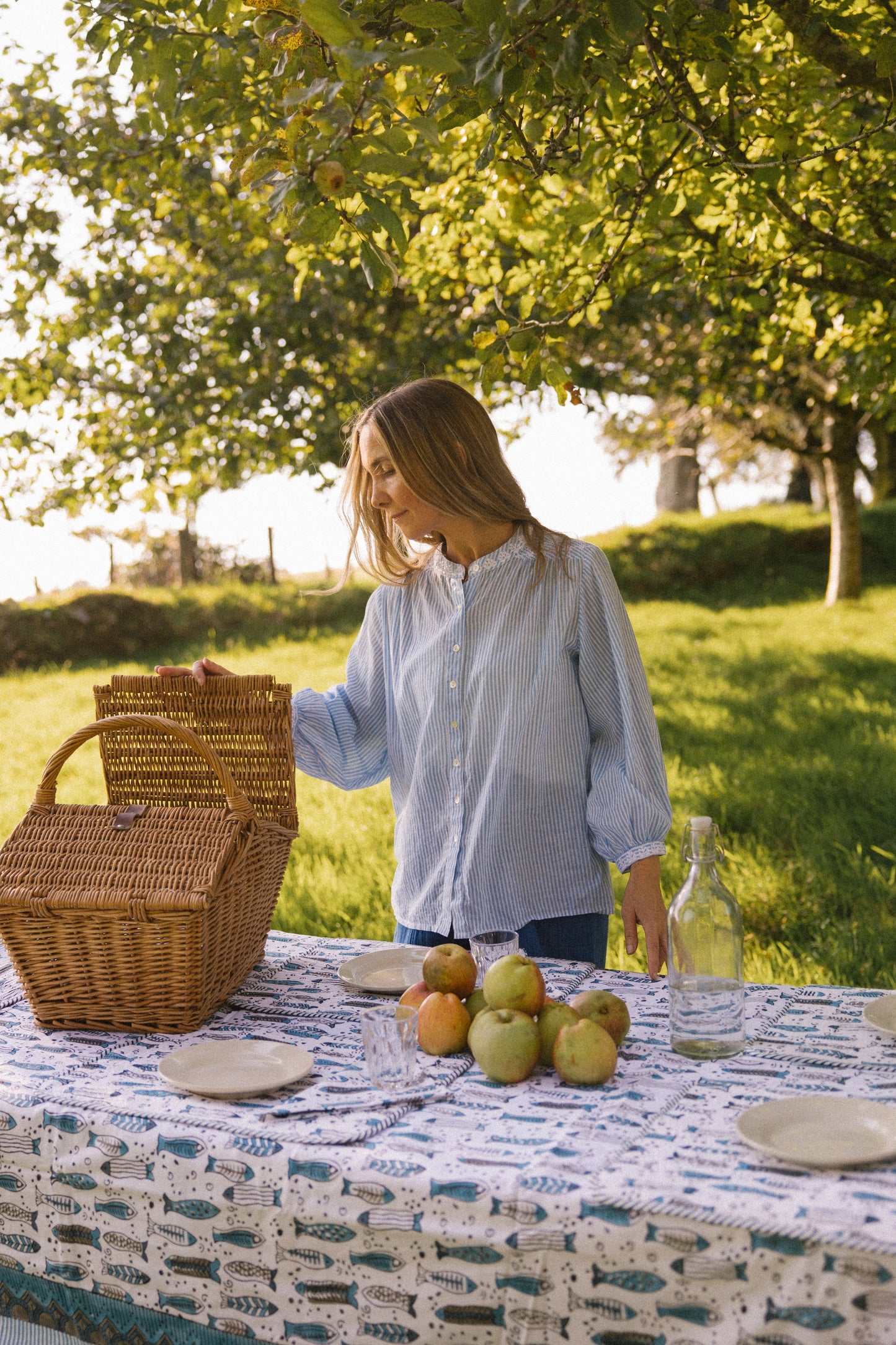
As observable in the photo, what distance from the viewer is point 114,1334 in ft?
5.01

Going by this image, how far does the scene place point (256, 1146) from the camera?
56.3 inches

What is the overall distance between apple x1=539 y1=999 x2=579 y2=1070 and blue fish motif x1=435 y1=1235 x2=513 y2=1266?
14.8 inches

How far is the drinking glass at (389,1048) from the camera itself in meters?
1.60

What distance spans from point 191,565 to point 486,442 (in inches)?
484

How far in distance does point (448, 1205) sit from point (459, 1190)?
0.07 feet

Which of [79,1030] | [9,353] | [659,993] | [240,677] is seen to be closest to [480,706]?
[240,677]

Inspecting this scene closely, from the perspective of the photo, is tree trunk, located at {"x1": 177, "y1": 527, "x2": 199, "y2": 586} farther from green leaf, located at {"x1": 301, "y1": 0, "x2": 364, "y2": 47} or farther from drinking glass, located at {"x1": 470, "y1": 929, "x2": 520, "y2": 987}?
green leaf, located at {"x1": 301, "y1": 0, "x2": 364, "y2": 47}

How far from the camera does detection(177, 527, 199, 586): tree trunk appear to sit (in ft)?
45.7

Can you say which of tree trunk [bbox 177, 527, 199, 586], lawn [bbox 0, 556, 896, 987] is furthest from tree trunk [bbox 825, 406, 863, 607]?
tree trunk [bbox 177, 527, 199, 586]

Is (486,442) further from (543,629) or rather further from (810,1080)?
(810,1080)

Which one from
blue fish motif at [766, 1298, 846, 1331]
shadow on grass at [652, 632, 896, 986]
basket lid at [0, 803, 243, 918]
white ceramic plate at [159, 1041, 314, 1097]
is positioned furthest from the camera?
shadow on grass at [652, 632, 896, 986]

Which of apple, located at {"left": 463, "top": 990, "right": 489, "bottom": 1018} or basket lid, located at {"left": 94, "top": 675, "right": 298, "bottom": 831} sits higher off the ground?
basket lid, located at {"left": 94, "top": 675, "right": 298, "bottom": 831}

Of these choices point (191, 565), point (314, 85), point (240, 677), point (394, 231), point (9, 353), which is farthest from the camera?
point (191, 565)

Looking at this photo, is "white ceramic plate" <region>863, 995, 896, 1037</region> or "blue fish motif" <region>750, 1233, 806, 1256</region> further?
"white ceramic plate" <region>863, 995, 896, 1037</region>
